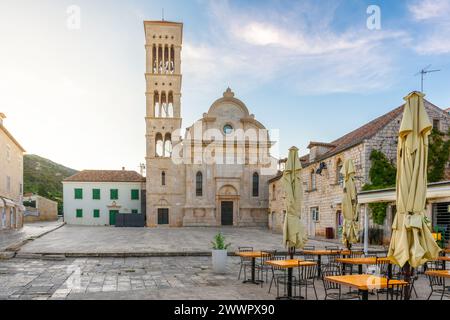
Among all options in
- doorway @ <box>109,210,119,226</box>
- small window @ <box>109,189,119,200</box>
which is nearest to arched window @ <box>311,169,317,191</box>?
small window @ <box>109,189,119,200</box>

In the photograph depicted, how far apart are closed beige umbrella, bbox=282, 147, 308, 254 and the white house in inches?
1256

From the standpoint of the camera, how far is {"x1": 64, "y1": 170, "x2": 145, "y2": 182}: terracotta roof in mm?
40062

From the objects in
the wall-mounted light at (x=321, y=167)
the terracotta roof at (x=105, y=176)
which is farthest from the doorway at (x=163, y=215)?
the wall-mounted light at (x=321, y=167)

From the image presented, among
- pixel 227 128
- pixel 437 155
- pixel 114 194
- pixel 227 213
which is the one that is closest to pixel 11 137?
pixel 114 194

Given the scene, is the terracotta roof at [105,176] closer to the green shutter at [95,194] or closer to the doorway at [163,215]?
the green shutter at [95,194]

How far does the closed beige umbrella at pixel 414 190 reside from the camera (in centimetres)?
609

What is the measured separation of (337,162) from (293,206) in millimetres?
13436

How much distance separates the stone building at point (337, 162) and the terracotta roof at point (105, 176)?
2067cm

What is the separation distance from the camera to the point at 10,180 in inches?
1230

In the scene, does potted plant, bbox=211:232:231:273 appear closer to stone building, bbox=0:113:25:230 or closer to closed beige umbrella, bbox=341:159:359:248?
closed beige umbrella, bbox=341:159:359:248

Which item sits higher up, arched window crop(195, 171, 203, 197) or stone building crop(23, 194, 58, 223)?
arched window crop(195, 171, 203, 197)
